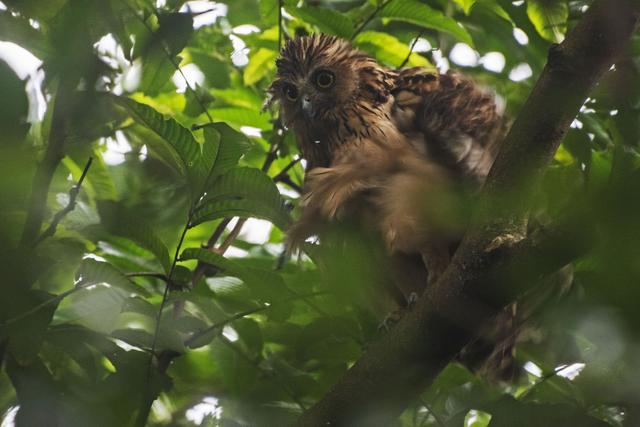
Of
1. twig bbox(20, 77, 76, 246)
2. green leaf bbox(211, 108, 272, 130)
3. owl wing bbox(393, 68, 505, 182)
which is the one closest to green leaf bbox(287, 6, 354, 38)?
owl wing bbox(393, 68, 505, 182)

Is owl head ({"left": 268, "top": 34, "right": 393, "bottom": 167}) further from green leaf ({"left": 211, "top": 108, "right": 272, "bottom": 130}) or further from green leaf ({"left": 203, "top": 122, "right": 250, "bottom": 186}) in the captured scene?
green leaf ({"left": 203, "top": 122, "right": 250, "bottom": 186})

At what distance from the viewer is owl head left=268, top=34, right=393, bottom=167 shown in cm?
399

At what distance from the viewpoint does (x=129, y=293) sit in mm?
1948

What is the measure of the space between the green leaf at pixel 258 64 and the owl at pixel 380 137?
0.52 feet

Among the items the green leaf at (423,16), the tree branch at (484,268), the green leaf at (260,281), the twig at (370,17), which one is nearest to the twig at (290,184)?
the twig at (370,17)

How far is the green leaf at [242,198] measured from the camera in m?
2.27

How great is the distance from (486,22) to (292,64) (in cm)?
107

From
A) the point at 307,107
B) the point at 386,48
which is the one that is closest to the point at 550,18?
the point at 386,48

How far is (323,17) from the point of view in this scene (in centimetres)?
326

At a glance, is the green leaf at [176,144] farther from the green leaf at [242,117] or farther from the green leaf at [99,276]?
the green leaf at [242,117]

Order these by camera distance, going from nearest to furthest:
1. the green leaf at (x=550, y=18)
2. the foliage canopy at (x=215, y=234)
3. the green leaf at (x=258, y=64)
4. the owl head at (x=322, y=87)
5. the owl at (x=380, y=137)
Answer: the foliage canopy at (x=215, y=234), the green leaf at (x=550, y=18), the owl at (x=380, y=137), the green leaf at (x=258, y=64), the owl head at (x=322, y=87)

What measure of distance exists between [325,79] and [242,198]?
2.03 m

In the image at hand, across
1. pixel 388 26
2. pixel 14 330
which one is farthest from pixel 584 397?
pixel 388 26

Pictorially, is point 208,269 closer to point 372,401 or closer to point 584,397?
point 372,401
